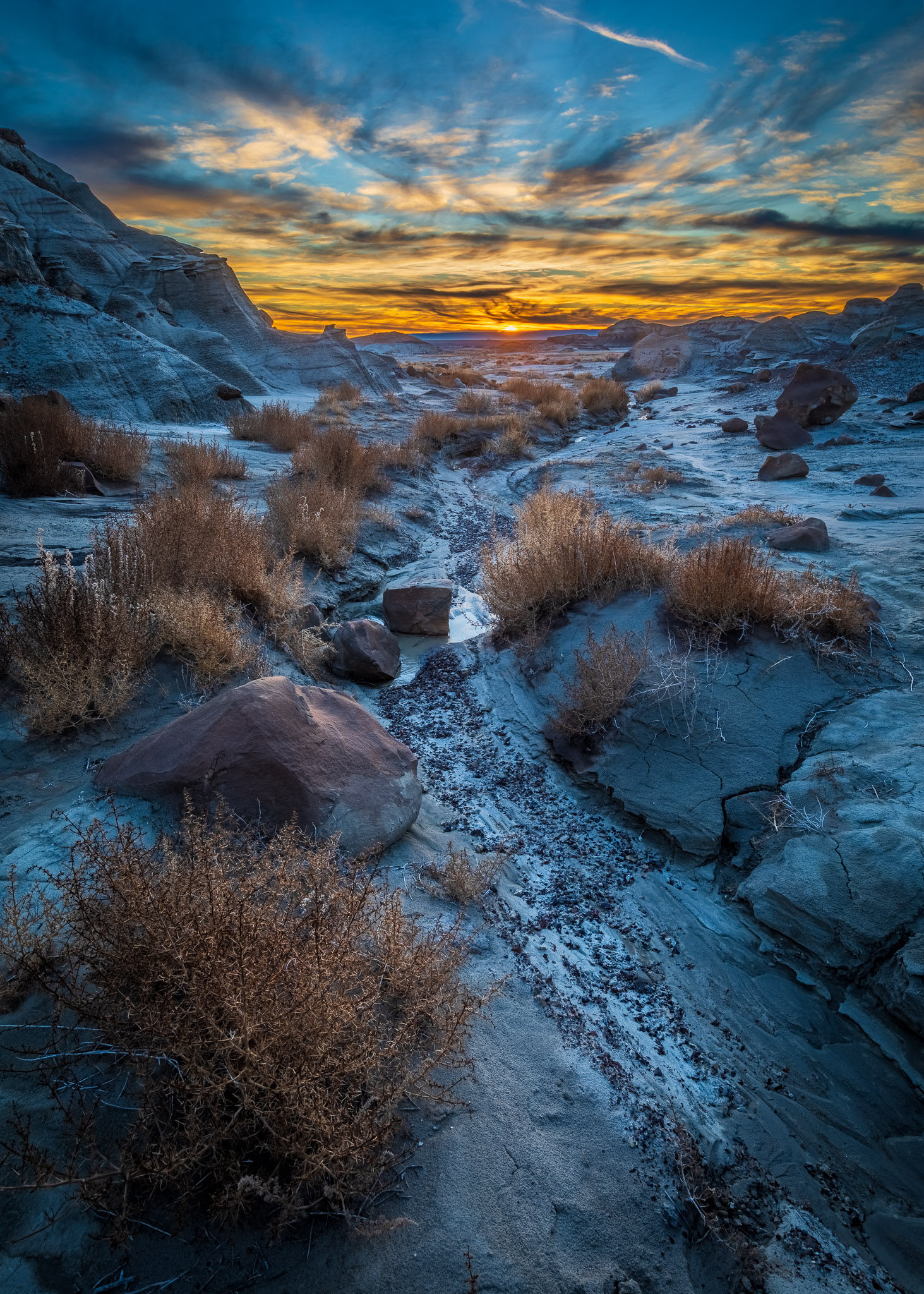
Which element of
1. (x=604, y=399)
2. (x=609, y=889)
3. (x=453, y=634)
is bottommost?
(x=609, y=889)

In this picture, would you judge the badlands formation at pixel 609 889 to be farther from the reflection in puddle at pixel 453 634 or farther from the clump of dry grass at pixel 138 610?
the clump of dry grass at pixel 138 610

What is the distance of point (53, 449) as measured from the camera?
23.9ft

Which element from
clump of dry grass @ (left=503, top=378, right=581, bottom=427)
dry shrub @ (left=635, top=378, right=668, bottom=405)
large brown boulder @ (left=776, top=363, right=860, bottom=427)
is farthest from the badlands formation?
dry shrub @ (left=635, top=378, right=668, bottom=405)

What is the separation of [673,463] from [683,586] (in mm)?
8327

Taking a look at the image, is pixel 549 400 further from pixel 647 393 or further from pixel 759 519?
pixel 759 519

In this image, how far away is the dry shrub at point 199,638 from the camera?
13.8 feet

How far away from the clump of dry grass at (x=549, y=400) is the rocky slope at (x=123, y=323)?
199 inches

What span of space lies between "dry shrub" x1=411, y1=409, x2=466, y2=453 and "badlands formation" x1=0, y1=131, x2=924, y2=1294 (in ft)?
23.8

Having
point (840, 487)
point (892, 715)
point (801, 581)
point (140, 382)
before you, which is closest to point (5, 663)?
point (892, 715)

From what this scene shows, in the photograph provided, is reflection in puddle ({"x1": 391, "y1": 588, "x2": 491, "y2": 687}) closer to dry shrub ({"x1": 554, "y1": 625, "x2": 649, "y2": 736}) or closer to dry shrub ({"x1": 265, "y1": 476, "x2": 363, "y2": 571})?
dry shrub ({"x1": 265, "y1": 476, "x2": 363, "y2": 571})

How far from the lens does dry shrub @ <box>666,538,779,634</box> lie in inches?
181

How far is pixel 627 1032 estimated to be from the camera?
8.66 ft

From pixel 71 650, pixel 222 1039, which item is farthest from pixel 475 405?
pixel 222 1039

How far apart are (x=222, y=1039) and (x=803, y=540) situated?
6.89m
